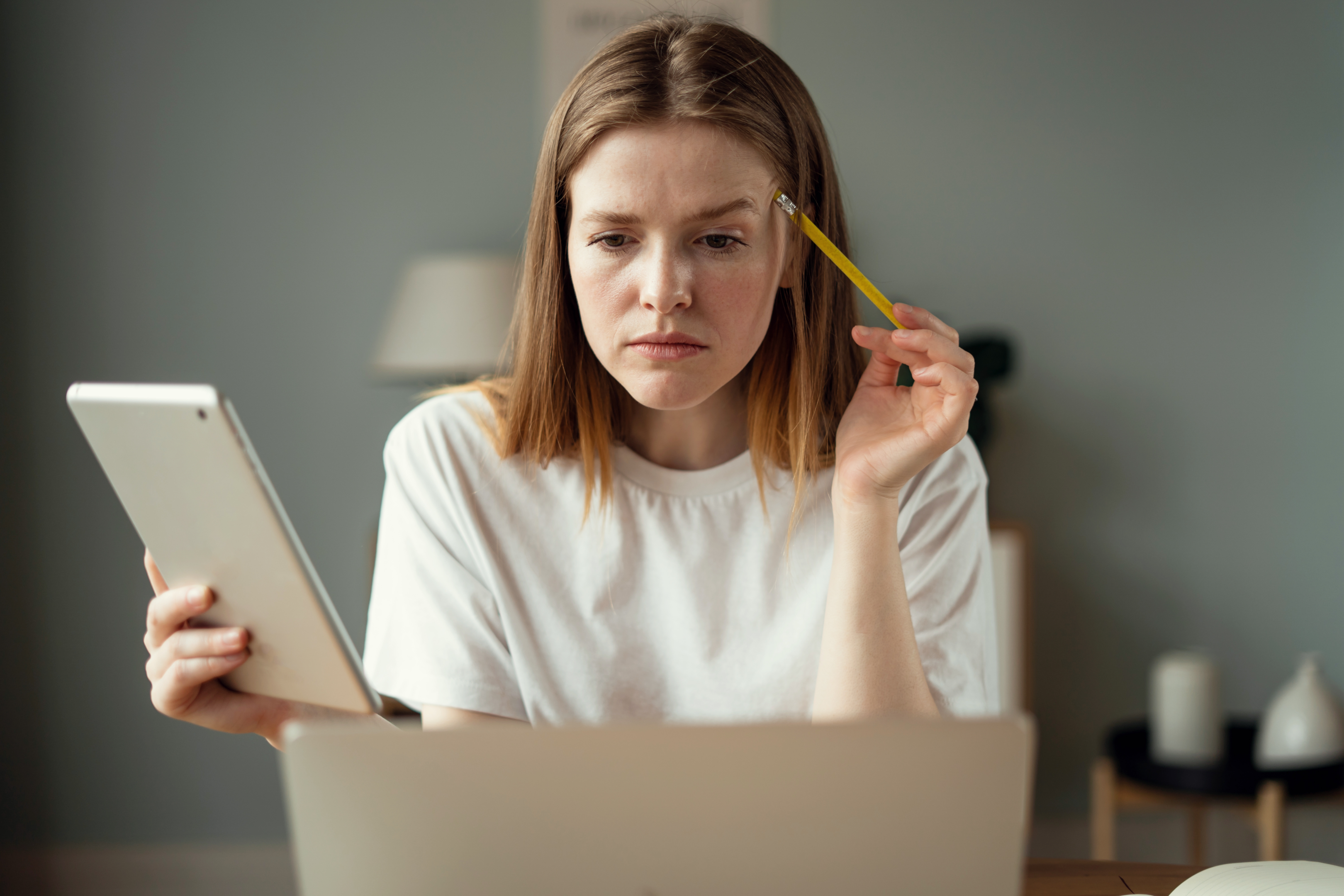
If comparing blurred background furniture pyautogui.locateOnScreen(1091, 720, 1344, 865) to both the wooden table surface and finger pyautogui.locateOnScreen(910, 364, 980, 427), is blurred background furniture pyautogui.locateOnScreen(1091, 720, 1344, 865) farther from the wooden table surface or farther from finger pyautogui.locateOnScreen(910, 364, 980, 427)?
finger pyautogui.locateOnScreen(910, 364, 980, 427)

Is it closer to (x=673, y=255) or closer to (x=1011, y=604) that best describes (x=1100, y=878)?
(x=673, y=255)

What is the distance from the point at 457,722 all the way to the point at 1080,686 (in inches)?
73.5

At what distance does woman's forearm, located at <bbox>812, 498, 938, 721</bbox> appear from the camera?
928mm

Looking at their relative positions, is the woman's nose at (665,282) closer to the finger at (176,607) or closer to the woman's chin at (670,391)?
the woman's chin at (670,391)

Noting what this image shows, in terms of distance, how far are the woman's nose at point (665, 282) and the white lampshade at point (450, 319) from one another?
48.2 inches

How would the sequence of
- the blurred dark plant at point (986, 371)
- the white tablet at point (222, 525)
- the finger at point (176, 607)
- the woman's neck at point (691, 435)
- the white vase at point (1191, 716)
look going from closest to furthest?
1. the white tablet at point (222, 525)
2. the finger at point (176, 607)
3. the woman's neck at point (691, 435)
4. the white vase at point (1191, 716)
5. the blurred dark plant at point (986, 371)

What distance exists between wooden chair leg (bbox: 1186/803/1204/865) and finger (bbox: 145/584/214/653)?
1.97 m

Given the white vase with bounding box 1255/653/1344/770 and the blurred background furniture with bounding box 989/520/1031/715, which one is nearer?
the white vase with bounding box 1255/653/1344/770

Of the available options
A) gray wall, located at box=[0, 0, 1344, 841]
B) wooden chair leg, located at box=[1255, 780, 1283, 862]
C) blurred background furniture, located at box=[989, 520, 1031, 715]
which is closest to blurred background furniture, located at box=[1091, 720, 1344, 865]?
wooden chair leg, located at box=[1255, 780, 1283, 862]

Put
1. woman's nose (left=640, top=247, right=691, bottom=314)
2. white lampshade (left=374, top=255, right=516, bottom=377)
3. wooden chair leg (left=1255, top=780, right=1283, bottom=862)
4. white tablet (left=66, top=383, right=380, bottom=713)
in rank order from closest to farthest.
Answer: white tablet (left=66, top=383, right=380, bottom=713) → woman's nose (left=640, top=247, right=691, bottom=314) → wooden chair leg (left=1255, top=780, right=1283, bottom=862) → white lampshade (left=374, top=255, right=516, bottom=377)

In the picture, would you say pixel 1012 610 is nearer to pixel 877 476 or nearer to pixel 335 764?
pixel 877 476

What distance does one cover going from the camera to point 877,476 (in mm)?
942

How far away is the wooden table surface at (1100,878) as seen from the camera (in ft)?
2.48

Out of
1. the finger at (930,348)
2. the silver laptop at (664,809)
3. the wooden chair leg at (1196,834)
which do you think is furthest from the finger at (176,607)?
the wooden chair leg at (1196,834)
